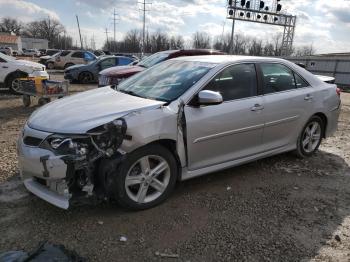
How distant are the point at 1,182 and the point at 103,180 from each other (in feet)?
5.75

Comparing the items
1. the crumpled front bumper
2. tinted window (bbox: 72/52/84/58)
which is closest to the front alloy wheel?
the crumpled front bumper

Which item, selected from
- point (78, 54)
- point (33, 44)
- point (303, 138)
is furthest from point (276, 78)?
point (33, 44)

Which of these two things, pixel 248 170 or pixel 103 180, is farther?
pixel 248 170

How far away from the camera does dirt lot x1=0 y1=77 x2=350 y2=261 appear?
10.5 ft

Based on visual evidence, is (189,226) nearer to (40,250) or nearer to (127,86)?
(40,250)

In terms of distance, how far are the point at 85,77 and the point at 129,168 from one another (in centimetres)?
1436

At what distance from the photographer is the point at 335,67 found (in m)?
27.5

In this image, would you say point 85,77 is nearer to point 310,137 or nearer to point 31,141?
point 310,137

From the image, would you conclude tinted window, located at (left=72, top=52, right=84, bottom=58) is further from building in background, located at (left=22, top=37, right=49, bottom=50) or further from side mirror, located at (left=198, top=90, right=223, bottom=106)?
building in background, located at (left=22, top=37, right=49, bottom=50)

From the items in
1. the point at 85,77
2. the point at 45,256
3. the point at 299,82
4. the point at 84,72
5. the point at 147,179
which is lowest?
the point at 85,77

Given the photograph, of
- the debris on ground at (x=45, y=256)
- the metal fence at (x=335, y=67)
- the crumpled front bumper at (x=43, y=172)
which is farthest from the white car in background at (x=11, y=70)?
the metal fence at (x=335, y=67)

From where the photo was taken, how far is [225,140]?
171 inches

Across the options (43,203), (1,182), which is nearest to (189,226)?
(43,203)

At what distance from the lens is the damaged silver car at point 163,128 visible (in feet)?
11.3
